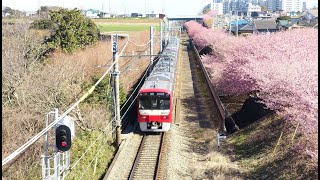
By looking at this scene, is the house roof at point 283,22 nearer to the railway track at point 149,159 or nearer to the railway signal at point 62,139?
the railway track at point 149,159

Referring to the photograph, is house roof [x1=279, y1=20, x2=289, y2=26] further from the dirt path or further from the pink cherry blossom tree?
the dirt path

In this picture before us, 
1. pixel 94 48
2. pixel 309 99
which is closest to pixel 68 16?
pixel 94 48

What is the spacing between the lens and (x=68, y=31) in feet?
107

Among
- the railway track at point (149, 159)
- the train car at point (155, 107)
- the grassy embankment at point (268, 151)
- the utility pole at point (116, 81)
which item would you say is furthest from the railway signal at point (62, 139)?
the train car at point (155, 107)

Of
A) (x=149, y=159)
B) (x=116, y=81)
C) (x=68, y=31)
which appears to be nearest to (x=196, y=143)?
(x=149, y=159)

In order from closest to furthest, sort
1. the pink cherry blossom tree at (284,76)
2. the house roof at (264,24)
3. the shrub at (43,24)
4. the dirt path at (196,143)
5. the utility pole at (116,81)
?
1. the pink cherry blossom tree at (284,76)
2. the dirt path at (196,143)
3. the utility pole at (116,81)
4. the shrub at (43,24)
5. the house roof at (264,24)

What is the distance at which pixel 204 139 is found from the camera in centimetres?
1694

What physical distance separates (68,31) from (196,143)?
19542mm

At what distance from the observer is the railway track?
1314 cm

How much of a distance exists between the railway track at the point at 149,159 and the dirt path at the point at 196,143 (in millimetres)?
391

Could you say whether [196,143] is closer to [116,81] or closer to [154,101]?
[154,101]

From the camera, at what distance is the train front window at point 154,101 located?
52.9 feet

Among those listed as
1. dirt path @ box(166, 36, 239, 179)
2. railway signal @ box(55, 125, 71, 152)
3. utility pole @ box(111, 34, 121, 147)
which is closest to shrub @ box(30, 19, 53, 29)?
dirt path @ box(166, 36, 239, 179)

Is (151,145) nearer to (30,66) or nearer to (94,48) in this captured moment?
(30,66)
